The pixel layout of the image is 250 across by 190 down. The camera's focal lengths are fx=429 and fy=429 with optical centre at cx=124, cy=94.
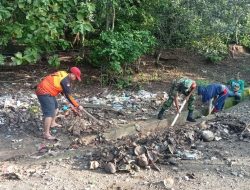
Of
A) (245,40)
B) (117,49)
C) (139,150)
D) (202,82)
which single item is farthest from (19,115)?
(245,40)

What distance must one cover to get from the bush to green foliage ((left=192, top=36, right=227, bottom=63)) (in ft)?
8.42

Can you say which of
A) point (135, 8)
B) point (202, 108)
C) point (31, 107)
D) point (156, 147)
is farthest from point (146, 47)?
point (156, 147)

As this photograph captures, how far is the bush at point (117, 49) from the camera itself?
34.8 ft

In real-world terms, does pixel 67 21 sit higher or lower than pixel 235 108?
higher

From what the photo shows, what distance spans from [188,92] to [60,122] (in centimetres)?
269

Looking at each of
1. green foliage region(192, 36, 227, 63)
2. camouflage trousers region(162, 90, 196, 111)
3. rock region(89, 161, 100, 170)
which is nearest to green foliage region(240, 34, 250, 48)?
green foliage region(192, 36, 227, 63)

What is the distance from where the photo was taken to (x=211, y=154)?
273 inches

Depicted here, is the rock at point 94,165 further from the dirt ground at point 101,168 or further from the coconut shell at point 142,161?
the coconut shell at point 142,161

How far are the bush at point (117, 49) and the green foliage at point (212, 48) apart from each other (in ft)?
8.42

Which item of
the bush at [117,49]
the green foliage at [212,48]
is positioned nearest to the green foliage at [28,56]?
the bush at [117,49]

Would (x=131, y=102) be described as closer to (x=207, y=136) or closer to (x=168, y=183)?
(x=207, y=136)

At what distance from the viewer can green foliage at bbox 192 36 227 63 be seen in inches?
526

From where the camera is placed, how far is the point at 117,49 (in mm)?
10586

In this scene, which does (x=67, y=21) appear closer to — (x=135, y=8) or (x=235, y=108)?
(x=135, y=8)
